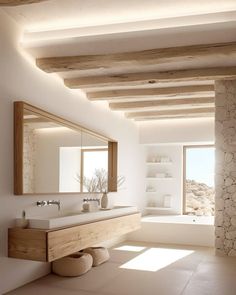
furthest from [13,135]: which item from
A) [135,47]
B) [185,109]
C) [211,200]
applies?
[211,200]

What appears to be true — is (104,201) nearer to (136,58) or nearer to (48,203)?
(48,203)

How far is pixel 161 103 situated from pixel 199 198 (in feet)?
10.7

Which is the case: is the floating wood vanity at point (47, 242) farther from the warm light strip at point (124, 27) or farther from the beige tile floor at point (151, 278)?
the warm light strip at point (124, 27)

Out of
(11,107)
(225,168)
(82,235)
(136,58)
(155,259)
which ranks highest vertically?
(136,58)

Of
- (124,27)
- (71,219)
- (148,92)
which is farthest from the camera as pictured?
(148,92)

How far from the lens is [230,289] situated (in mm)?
4156

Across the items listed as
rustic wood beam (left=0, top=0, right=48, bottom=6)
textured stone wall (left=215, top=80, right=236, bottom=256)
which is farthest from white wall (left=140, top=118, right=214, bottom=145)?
rustic wood beam (left=0, top=0, right=48, bottom=6)

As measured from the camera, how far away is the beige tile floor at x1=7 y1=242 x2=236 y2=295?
4.08m

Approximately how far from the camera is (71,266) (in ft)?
15.3

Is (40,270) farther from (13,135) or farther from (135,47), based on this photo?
(135,47)

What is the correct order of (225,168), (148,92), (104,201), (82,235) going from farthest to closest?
1. (104,201)
2. (148,92)
3. (225,168)
4. (82,235)

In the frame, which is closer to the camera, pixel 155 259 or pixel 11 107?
pixel 11 107

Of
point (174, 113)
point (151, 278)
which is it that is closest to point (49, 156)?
point (151, 278)

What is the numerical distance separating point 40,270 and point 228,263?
2750 mm
